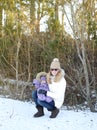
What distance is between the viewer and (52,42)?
31.8 feet

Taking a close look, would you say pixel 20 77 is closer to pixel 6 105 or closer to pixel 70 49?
pixel 70 49

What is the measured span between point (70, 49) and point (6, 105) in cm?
258

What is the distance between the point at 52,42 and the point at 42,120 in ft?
10.8

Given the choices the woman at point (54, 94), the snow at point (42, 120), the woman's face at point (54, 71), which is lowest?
the snow at point (42, 120)

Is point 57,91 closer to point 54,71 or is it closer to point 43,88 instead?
point 43,88

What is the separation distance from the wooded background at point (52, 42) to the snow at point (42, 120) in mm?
1419

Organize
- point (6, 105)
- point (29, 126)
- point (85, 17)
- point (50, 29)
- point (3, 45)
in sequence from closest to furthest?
1. point (29, 126)
2. point (6, 105)
3. point (85, 17)
4. point (50, 29)
5. point (3, 45)

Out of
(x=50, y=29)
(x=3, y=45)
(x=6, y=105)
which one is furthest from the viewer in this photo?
(x=3, y=45)

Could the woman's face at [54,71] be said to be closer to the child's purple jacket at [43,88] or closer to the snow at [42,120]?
the child's purple jacket at [43,88]

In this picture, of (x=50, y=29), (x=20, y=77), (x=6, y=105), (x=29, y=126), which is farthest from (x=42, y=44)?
(x=29, y=126)

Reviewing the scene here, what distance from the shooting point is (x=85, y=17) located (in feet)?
29.2

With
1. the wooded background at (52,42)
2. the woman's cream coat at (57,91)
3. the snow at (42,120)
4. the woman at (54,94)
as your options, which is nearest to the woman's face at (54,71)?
the woman at (54,94)

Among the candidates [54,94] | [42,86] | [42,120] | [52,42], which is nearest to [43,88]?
[42,86]

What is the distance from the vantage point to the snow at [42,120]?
21.2 feet
